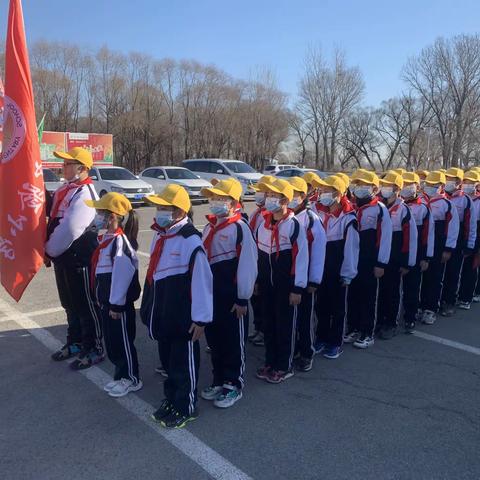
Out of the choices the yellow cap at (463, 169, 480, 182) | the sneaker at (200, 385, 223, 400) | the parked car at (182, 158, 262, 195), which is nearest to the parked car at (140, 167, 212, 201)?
the parked car at (182, 158, 262, 195)

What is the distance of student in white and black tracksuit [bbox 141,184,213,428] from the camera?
349cm

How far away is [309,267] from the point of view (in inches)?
176

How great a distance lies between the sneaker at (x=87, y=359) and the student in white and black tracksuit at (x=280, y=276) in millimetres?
1624

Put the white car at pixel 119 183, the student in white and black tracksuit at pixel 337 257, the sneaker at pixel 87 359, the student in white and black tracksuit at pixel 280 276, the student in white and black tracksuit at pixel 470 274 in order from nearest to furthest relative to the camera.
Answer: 1. the student in white and black tracksuit at pixel 280 276
2. the sneaker at pixel 87 359
3. the student in white and black tracksuit at pixel 337 257
4. the student in white and black tracksuit at pixel 470 274
5. the white car at pixel 119 183

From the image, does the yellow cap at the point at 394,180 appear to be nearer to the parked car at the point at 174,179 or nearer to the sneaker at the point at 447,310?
the sneaker at the point at 447,310

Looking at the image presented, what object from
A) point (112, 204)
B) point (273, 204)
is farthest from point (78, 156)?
point (273, 204)

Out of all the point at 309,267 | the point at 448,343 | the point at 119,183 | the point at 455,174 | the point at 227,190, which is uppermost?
the point at 455,174

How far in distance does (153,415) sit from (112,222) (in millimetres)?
1631

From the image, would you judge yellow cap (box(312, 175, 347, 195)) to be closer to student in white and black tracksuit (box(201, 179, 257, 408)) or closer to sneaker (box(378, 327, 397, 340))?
student in white and black tracksuit (box(201, 179, 257, 408))

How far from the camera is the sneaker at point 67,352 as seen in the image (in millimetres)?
4739

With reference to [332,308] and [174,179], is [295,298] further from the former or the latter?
[174,179]

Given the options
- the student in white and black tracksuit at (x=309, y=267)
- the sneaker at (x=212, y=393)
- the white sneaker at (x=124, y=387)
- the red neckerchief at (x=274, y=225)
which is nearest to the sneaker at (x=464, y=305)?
the student in white and black tracksuit at (x=309, y=267)

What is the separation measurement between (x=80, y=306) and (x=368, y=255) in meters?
3.20

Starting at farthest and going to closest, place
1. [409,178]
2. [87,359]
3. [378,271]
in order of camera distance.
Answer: [409,178], [378,271], [87,359]
